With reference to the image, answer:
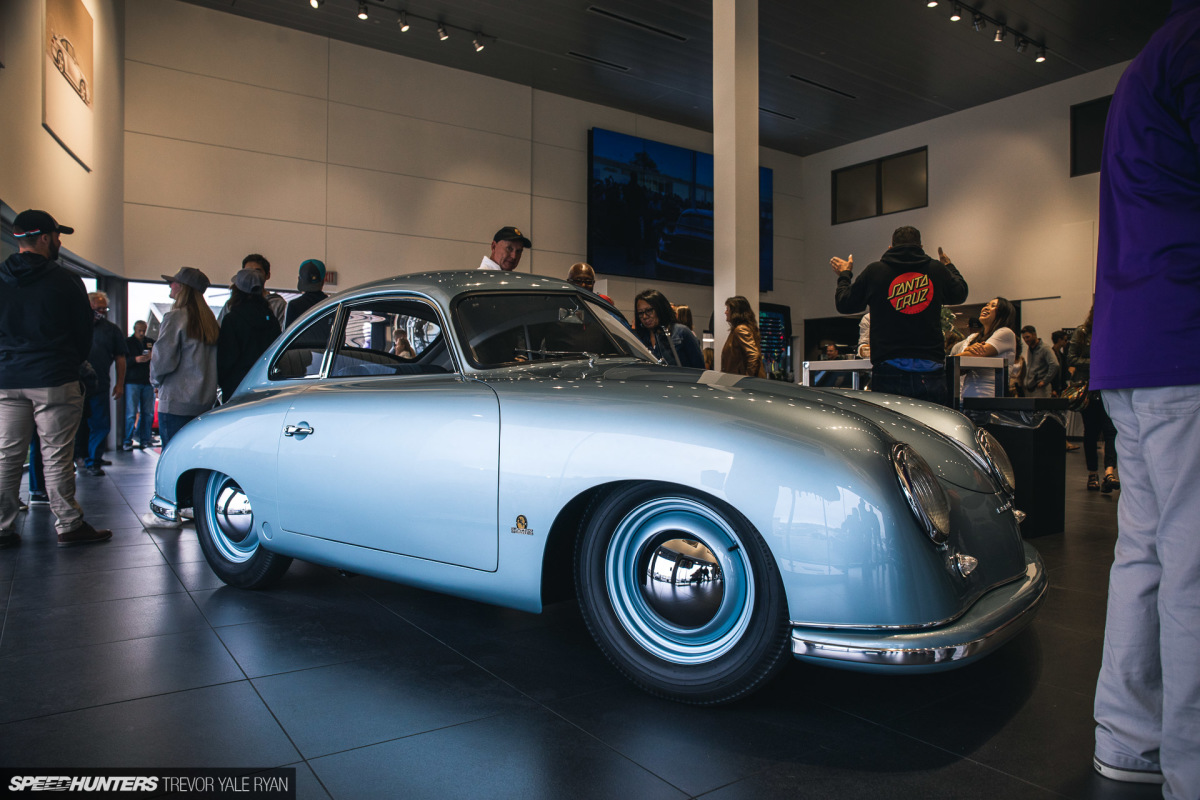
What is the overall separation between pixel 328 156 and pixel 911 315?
33.3ft

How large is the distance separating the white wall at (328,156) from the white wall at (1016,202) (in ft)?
21.3

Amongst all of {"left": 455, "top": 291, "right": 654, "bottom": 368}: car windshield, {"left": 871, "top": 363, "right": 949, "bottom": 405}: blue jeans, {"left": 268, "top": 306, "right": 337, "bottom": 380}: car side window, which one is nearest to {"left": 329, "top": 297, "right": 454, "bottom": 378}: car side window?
{"left": 268, "top": 306, "right": 337, "bottom": 380}: car side window

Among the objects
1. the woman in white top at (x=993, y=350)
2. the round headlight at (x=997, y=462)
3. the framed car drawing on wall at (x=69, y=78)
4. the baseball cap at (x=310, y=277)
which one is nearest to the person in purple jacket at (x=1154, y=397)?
the round headlight at (x=997, y=462)

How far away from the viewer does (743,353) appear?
223 inches

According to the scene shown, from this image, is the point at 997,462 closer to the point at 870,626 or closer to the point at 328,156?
the point at 870,626

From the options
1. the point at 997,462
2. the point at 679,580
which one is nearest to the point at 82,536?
the point at 679,580

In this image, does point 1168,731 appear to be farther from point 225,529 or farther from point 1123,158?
point 225,529

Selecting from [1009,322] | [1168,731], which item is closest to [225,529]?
[1168,731]

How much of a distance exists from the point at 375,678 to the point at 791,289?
16667 mm

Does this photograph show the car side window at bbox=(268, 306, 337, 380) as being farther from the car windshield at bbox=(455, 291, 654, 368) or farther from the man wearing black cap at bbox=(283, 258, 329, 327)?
the man wearing black cap at bbox=(283, 258, 329, 327)

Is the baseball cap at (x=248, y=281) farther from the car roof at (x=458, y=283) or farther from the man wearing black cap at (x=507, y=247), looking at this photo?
the car roof at (x=458, y=283)

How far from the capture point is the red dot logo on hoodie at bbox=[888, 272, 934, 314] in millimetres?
4504

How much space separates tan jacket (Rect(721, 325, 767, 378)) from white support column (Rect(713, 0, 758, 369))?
178cm

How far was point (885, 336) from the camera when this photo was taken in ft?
15.2
